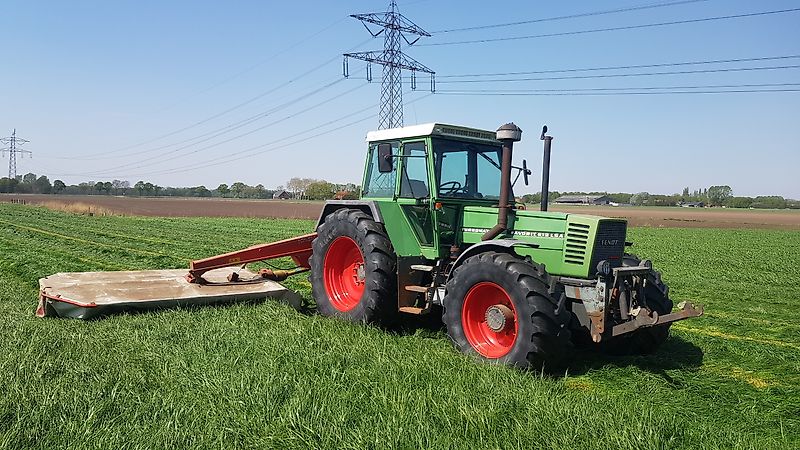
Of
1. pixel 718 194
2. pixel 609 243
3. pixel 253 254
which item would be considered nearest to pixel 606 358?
pixel 609 243

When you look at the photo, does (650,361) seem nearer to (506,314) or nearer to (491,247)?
(506,314)

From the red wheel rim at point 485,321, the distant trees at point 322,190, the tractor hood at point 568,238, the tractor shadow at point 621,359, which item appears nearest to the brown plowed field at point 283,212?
the distant trees at point 322,190

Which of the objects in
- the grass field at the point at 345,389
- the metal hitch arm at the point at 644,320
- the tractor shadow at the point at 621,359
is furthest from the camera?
the tractor shadow at the point at 621,359

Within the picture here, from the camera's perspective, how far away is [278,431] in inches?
148

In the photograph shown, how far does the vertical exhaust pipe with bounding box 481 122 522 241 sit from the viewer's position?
19.3 ft

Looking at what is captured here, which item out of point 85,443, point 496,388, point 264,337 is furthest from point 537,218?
point 85,443

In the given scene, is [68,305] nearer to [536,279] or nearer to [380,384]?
[380,384]

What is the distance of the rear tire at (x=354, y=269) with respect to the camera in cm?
682

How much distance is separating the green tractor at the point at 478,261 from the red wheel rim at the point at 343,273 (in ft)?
0.05

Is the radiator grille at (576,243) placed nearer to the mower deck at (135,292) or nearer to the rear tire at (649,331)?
the rear tire at (649,331)

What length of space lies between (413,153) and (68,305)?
4259 millimetres

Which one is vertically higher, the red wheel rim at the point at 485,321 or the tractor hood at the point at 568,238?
the tractor hood at the point at 568,238

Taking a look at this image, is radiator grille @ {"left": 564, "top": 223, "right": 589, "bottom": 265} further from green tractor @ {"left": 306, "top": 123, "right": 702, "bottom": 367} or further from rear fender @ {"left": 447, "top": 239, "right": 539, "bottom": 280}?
rear fender @ {"left": 447, "top": 239, "right": 539, "bottom": 280}

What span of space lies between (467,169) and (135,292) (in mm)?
4325
